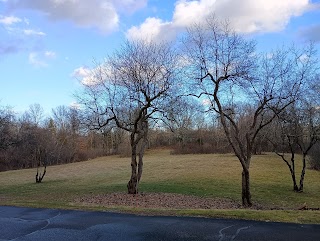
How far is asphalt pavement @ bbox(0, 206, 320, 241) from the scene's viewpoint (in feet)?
22.1

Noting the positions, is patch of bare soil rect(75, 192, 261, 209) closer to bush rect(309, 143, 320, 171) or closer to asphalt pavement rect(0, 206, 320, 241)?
asphalt pavement rect(0, 206, 320, 241)

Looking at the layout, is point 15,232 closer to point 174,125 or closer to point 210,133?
point 174,125

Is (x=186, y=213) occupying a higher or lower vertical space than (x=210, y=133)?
lower

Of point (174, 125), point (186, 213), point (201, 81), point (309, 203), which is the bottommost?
point (309, 203)

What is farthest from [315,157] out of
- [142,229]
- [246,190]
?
[142,229]

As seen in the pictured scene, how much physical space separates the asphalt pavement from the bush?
31890 mm

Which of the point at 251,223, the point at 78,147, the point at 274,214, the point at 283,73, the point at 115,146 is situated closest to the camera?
the point at 251,223

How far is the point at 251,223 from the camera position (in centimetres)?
771

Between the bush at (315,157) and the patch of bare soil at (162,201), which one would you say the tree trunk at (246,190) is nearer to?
the patch of bare soil at (162,201)

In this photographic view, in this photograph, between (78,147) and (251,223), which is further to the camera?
(78,147)

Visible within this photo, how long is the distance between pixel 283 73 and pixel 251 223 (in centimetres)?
1091

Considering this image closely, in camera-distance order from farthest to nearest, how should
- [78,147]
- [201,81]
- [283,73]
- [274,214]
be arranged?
[78,147]
[283,73]
[201,81]
[274,214]

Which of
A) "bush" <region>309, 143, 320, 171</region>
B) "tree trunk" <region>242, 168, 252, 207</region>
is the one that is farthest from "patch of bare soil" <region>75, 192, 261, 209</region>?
"bush" <region>309, 143, 320, 171</region>

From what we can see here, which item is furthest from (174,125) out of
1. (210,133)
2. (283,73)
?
(210,133)
